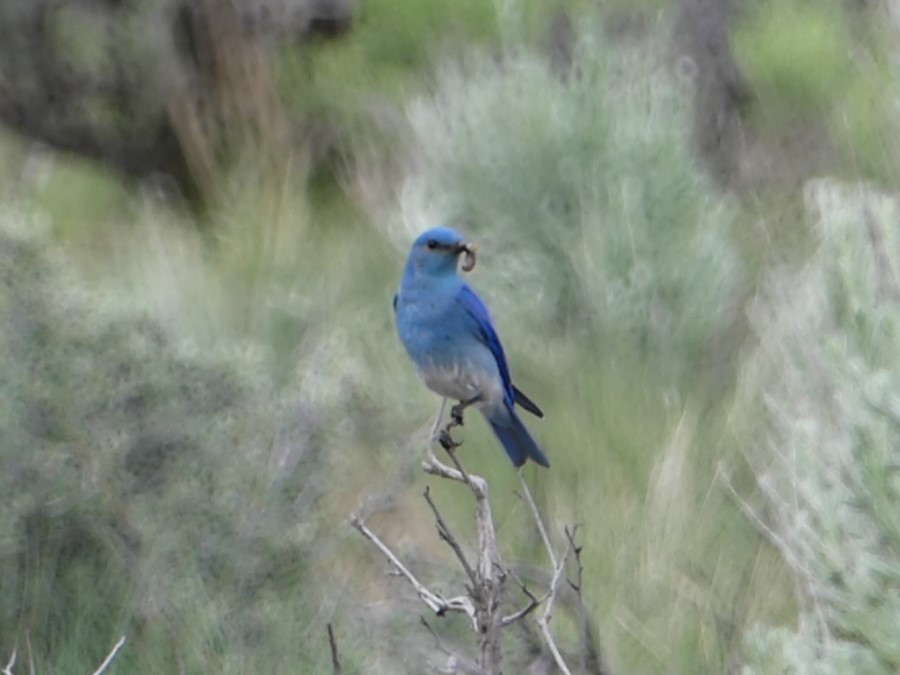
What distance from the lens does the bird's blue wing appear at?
364 cm

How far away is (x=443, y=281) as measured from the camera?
3625mm

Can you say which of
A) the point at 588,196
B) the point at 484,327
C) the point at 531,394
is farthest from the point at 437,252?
the point at 588,196

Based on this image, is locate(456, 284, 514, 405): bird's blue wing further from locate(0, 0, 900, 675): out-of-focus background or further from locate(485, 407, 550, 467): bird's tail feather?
locate(0, 0, 900, 675): out-of-focus background

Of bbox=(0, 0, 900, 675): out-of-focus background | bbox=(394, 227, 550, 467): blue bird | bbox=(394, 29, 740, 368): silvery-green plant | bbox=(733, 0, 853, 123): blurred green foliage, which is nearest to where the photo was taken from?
bbox=(0, 0, 900, 675): out-of-focus background

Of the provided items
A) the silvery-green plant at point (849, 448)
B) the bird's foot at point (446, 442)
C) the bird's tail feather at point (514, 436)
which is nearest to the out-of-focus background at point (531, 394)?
the silvery-green plant at point (849, 448)

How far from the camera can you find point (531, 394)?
4.54 metres

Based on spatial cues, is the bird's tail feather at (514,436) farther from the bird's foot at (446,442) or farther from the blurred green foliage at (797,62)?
the blurred green foliage at (797,62)

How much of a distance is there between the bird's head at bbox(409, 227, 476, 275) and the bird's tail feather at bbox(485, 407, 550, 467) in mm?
307

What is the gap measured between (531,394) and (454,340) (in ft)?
3.32

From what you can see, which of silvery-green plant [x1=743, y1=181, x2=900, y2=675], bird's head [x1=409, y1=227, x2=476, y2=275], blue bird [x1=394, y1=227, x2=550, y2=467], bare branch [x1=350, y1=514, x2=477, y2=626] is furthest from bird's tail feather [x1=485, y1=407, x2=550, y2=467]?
bare branch [x1=350, y1=514, x2=477, y2=626]

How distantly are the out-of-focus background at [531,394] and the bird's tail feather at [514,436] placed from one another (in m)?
0.37

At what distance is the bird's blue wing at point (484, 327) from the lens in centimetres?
364

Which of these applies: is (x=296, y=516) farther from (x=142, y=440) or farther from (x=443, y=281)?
(x=443, y=281)

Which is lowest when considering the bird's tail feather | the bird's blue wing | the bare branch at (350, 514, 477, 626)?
the bird's tail feather
